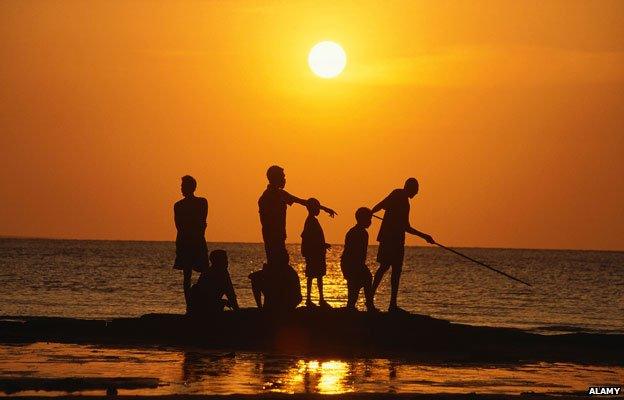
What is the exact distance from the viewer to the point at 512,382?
16.1 meters

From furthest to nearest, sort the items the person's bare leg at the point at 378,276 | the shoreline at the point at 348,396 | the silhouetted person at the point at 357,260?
the silhouetted person at the point at 357,260 < the person's bare leg at the point at 378,276 < the shoreline at the point at 348,396

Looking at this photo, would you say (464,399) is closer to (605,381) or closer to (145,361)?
(605,381)

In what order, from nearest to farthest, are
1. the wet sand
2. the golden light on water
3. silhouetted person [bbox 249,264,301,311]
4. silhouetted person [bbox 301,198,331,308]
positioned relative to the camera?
1. the golden light on water
2. the wet sand
3. silhouetted person [bbox 249,264,301,311]
4. silhouetted person [bbox 301,198,331,308]

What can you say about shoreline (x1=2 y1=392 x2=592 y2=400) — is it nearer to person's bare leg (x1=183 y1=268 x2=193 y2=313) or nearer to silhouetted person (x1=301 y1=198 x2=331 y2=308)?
person's bare leg (x1=183 y1=268 x2=193 y2=313)

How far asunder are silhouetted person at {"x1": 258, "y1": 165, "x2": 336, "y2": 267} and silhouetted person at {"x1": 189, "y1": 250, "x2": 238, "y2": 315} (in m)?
0.77

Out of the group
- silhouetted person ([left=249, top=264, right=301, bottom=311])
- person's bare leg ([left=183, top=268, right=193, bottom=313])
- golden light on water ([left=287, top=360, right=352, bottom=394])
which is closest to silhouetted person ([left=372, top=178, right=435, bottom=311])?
silhouetted person ([left=249, top=264, right=301, bottom=311])

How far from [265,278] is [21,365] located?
521 cm

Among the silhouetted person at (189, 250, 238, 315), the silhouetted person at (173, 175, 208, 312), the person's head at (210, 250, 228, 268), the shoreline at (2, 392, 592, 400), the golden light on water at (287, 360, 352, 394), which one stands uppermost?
the silhouetted person at (173, 175, 208, 312)

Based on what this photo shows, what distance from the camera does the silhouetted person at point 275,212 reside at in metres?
20.2

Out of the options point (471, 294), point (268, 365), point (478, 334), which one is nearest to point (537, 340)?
point (478, 334)

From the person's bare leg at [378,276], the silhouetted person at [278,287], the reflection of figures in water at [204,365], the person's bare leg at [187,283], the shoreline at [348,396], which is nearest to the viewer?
the shoreline at [348,396]

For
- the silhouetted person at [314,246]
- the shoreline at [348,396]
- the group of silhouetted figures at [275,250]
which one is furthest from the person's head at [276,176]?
the shoreline at [348,396]

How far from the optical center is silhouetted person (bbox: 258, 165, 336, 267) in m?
20.2

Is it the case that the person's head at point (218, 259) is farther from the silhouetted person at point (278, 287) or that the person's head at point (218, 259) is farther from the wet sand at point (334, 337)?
the wet sand at point (334, 337)
